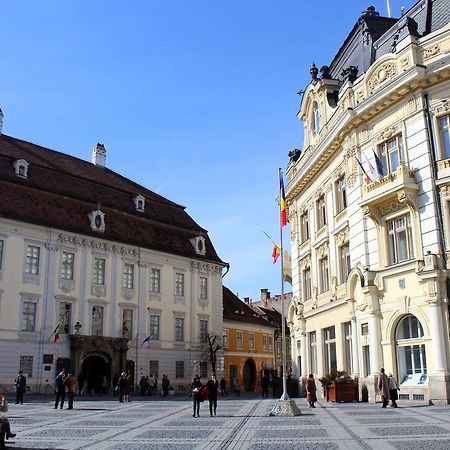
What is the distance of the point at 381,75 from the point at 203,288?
29766 millimetres

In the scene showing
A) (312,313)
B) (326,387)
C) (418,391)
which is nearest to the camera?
(418,391)

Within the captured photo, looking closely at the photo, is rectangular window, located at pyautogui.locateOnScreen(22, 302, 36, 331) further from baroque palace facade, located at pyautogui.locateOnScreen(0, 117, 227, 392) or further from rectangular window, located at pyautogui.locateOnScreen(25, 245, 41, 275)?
rectangular window, located at pyautogui.locateOnScreen(25, 245, 41, 275)

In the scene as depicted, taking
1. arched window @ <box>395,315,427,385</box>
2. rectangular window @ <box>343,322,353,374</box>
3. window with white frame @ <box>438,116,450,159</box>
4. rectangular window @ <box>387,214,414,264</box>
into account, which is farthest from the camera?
rectangular window @ <box>343,322,353,374</box>

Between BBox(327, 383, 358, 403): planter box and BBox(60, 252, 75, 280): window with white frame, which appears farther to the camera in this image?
BBox(60, 252, 75, 280): window with white frame

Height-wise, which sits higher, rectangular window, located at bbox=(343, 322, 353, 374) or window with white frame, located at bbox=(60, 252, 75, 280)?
window with white frame, located at bbox=(60, 252, 75, 280)

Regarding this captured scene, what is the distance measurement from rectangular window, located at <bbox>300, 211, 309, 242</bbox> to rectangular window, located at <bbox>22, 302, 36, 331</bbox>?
17.5 m

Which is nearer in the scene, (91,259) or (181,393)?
(91,259)

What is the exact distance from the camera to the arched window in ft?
74.2

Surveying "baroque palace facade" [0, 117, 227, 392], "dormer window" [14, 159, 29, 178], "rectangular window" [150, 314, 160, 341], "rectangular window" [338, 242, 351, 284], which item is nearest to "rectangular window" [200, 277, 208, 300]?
"baroque palace facade" [0, 117, 227, 392]

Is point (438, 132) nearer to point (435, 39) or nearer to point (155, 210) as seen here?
point (435, 39)

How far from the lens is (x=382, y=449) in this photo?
11.2 m

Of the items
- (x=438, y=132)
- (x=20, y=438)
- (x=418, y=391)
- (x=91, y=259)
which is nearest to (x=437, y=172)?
(x=438, y=132)

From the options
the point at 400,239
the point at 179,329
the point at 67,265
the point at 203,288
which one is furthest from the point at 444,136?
the point at 203,288

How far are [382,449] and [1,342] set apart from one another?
30578 mm
